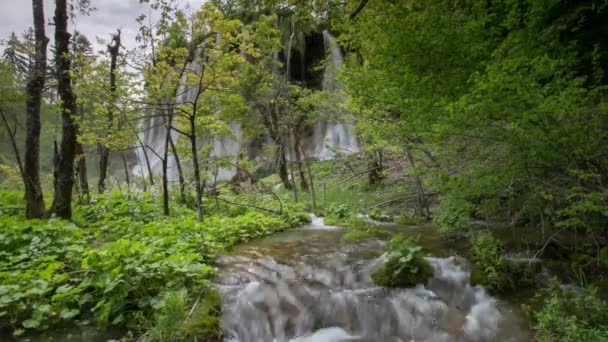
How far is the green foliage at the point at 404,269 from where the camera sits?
4324 mm

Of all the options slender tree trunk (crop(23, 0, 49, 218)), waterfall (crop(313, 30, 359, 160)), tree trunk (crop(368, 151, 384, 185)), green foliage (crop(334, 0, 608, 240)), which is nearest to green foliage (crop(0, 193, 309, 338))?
slender tree trunk (crop(23, 0, 49, 218))

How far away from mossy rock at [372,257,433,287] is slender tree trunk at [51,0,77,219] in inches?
252

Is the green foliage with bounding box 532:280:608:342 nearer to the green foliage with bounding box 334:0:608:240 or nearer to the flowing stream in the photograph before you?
the flowing stream

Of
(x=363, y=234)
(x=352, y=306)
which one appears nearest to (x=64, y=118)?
(x=363, y=234)

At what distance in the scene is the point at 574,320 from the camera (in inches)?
112

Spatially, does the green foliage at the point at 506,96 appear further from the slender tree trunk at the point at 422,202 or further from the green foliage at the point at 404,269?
the slender tree trunk at the point at 422,202

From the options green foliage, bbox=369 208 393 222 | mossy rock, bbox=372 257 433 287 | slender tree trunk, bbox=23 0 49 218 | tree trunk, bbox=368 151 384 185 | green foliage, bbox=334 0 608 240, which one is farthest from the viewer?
tree trunk, bbox=368 151 384 185

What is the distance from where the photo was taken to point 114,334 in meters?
3.28

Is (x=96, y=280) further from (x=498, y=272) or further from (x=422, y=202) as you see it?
(x=422, y=202)

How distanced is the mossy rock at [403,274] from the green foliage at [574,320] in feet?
4.52

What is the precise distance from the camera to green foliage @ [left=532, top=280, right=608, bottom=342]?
2715mm

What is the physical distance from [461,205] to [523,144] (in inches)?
50.4

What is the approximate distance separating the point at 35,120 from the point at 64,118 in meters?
1.45

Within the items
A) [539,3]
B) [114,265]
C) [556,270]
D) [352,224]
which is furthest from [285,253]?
[539,3]
